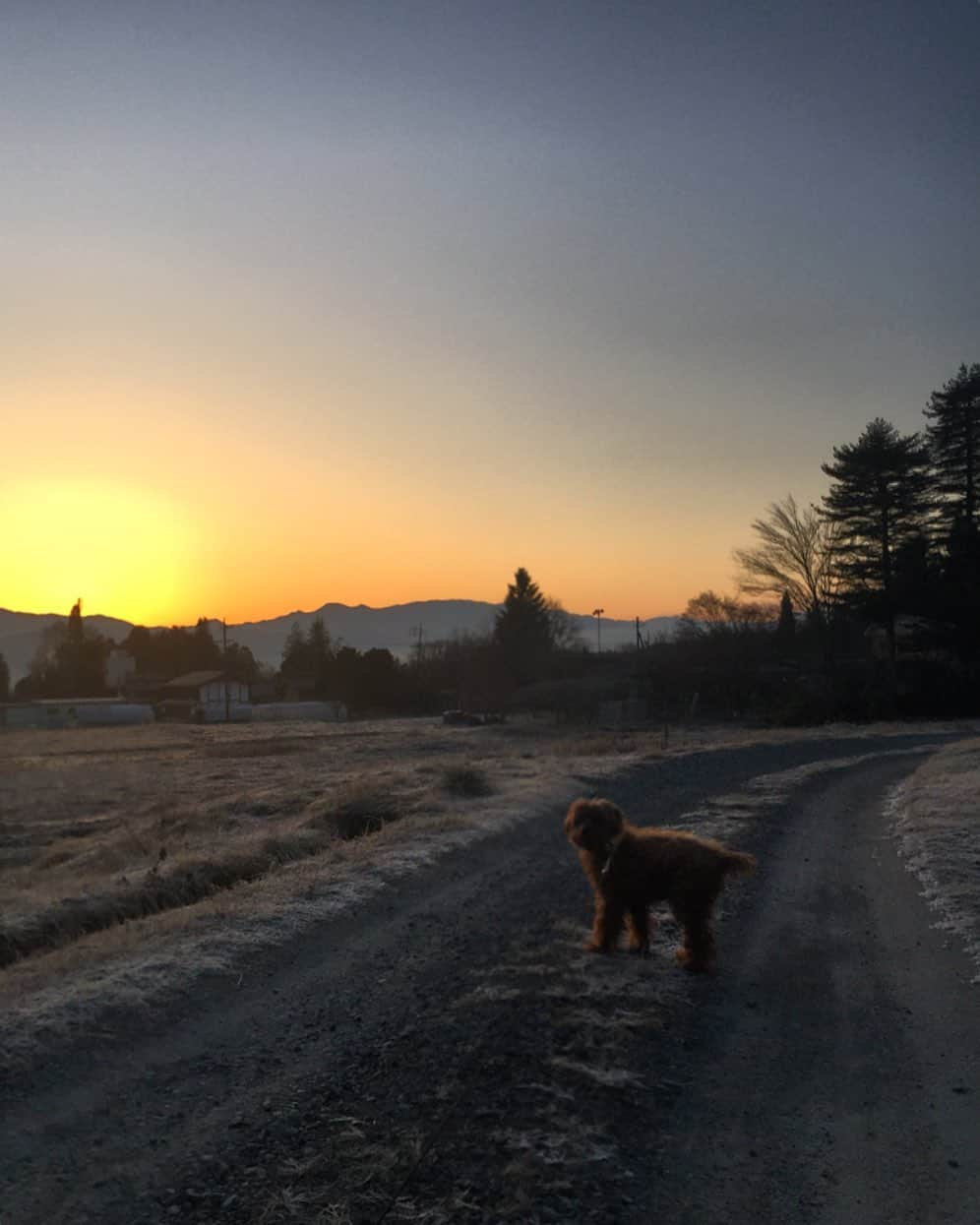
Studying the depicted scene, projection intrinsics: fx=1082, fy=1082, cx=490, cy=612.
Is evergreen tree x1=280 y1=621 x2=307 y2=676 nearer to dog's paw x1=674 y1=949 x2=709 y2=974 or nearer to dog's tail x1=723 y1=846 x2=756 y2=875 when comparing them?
dog's paw x1=674 y1=949 x2=709 y2=974

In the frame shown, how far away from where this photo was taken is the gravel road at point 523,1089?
491 cm

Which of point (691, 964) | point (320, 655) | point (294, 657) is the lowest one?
point (691, 964)

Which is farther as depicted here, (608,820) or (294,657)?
(294,657)

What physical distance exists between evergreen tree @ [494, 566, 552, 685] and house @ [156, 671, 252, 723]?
73.2 feet

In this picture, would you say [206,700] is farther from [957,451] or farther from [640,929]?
[640,929]

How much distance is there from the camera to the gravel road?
4910 millimetres

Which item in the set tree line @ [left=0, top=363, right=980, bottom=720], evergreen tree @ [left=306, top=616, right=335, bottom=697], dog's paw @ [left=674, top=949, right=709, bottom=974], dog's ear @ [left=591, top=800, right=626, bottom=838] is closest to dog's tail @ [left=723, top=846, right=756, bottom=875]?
→ dog's paw @ [left=674, top=949, right=709, bottom=974]

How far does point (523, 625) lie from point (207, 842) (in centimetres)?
8177

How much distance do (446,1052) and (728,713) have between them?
5477 centimetres

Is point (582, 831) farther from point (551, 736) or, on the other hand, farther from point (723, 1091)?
point (551, 736)

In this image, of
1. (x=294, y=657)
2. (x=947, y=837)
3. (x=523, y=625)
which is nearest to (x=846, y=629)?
(x=523, y=625)

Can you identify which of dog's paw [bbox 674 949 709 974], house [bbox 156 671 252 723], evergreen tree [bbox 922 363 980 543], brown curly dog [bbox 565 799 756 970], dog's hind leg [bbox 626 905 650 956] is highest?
evergreen tree [bbox 922 363 980 543]

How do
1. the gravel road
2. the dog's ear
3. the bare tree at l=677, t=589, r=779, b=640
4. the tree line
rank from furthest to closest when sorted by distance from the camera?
the bare tree at l=677, t=589, r=779, b=640 → the tree line → the dog's ear → the gravel road

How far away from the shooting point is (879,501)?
5653 centimetres
